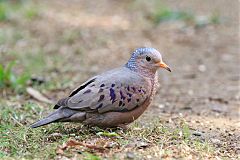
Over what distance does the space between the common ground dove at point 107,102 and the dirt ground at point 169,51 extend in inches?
27.4

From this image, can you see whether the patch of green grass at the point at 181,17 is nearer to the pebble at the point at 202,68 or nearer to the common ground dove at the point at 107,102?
the pebble at the point at 202,68

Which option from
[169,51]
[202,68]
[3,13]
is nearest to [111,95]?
[202,68]

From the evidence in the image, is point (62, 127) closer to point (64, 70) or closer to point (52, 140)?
point (52, 140)

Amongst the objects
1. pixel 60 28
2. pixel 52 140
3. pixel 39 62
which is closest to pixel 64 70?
pixel 39 62

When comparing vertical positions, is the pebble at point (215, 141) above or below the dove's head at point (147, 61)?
below

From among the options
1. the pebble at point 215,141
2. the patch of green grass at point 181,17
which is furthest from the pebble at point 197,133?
the patch of green grass at point 181,17

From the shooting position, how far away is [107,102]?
5070mm

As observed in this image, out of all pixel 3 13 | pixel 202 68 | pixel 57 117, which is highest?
pixel 3 13

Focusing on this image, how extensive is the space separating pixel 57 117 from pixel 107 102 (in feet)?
1.42

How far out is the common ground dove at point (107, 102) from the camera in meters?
5.07

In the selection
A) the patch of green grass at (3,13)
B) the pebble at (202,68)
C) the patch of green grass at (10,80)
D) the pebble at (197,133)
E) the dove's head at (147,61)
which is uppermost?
the patch of green grass at (3,13)

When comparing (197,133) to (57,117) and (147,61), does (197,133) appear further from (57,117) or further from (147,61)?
(57,117)

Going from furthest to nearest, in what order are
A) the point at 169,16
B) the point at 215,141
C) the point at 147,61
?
the point at 169,16 → the point at 147,61 → the point at 215,141

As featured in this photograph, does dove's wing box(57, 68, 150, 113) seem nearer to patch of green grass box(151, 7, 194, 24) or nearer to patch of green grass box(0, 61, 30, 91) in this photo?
patch of green grass box(0, 61, 30, 91)
